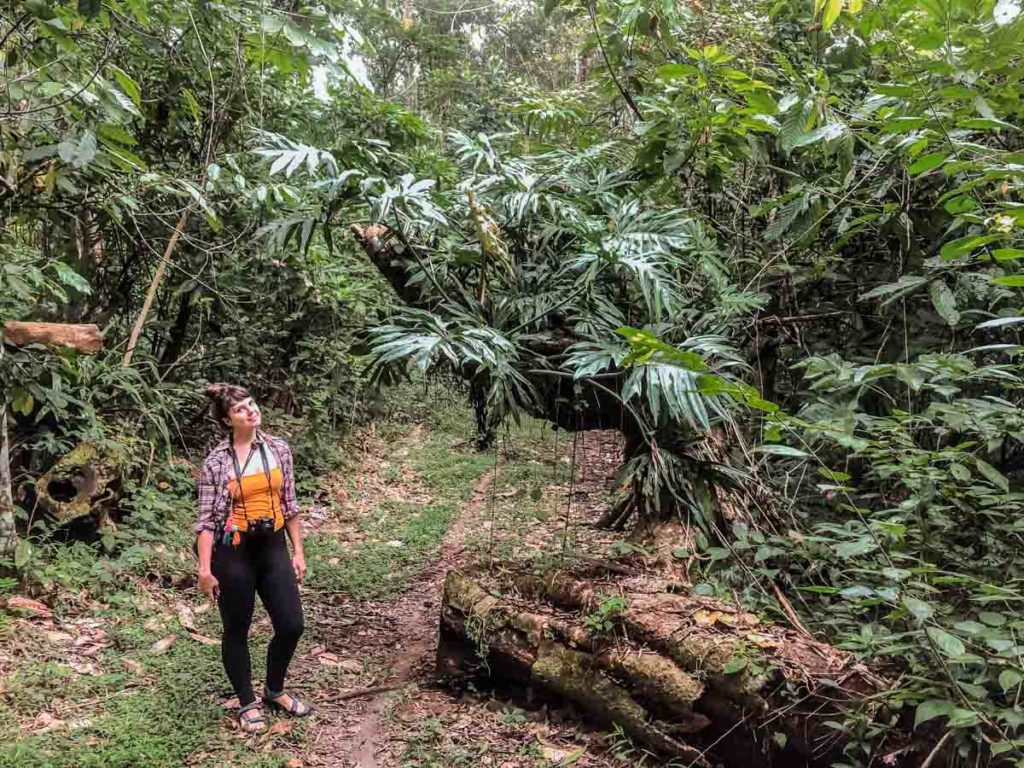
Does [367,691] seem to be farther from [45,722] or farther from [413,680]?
[45,722]

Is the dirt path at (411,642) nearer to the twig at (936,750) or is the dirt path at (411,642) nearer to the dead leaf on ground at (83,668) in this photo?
the dead leaf on ground at (83,668)

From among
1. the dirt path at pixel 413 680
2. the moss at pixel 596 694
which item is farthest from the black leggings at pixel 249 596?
the moss at pixel 596 694

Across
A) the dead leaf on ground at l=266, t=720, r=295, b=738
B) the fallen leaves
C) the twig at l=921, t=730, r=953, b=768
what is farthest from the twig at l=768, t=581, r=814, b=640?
the fallen leaves

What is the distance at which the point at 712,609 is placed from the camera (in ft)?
11.4

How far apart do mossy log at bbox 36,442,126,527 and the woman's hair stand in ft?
7.97

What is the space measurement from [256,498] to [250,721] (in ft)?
3.79

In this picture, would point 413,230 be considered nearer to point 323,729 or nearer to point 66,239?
point 323,729

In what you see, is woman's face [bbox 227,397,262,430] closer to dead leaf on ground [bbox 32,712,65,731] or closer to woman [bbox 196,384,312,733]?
woman [bbox 196,384,312,733]

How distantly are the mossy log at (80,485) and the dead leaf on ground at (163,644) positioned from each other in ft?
4.45

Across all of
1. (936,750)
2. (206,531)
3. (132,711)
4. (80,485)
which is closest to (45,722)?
(132,711)

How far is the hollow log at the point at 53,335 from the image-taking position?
428 cm

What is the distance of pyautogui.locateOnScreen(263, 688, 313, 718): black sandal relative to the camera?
3.72m

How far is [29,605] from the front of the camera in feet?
14.4

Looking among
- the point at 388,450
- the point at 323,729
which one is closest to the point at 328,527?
the point at 388,450
